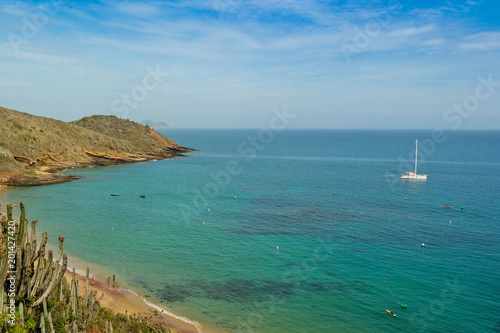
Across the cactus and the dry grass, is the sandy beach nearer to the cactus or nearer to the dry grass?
the cactus

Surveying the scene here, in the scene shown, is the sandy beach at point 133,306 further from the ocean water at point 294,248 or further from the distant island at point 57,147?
the distant island at point 57,147

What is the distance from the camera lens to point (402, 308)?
3347cm

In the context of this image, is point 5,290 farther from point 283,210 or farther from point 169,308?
point 283,210

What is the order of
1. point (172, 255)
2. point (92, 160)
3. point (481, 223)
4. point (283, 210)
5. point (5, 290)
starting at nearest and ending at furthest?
point (5, 290) → point (172, 255) → point (481, 223) → point (283, 210) → point (92, 160)

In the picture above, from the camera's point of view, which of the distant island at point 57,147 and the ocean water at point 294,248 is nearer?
the ocean water at point 294,248

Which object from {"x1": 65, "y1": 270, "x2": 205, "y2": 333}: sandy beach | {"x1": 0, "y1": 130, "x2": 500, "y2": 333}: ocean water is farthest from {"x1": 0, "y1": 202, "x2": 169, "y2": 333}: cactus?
{"x1": 0, "y1": 130, "x2": 500, "y2": 333}: ocean water

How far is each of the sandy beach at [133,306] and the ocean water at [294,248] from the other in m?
1.12

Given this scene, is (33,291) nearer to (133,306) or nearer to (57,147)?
(133,306)

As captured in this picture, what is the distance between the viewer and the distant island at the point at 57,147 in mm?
89688

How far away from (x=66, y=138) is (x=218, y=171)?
52.3 m

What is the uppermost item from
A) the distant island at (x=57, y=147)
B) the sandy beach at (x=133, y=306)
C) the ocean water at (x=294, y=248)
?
the distant island at (x=57, y=147)

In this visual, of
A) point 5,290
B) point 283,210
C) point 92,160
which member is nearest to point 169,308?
point 5,290

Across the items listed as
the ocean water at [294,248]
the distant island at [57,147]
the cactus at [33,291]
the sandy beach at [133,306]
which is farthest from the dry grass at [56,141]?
the cactus at [33,291]

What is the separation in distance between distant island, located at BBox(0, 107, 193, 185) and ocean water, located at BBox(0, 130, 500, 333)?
11.6m
